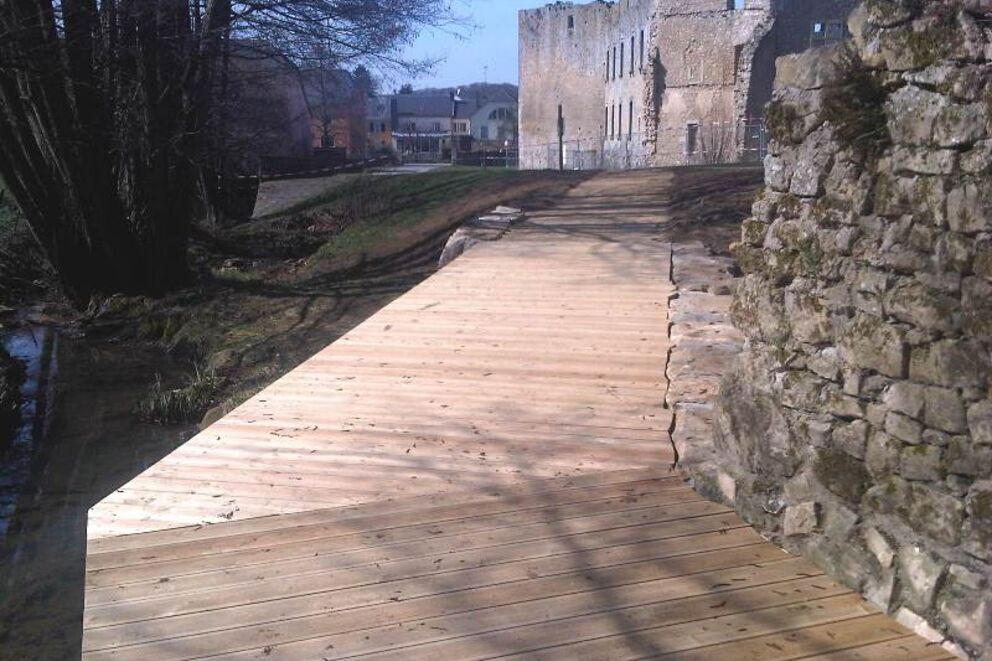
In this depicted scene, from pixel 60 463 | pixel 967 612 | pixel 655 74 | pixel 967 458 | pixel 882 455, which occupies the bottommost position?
pixel 60 463

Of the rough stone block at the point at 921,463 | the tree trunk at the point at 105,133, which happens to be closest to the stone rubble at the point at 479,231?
the tree trunk at the point at 105,133

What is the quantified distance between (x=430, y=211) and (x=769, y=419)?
471 inches

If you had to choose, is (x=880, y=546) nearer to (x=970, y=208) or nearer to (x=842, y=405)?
(x=842, y=405)

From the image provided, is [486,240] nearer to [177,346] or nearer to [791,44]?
[177,346]

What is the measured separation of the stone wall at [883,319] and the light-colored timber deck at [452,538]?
0.68 feet

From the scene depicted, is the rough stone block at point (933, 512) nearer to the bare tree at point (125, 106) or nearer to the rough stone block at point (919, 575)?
the rough stone block at point (919, 575)

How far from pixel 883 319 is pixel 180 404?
22.6ft

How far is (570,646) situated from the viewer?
2.66m

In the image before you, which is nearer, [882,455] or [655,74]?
[882,455]

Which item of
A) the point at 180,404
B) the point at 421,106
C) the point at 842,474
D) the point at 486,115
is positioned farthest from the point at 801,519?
the point at 421,106

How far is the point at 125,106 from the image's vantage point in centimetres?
1174

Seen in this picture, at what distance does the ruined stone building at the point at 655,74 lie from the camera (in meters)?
29.0

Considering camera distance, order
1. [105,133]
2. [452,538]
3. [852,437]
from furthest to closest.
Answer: [105,133], [452,538], [852,437]

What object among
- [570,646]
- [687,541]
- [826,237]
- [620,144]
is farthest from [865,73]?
[620,144]
